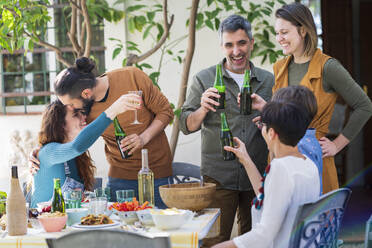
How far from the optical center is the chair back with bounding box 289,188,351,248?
1.98m

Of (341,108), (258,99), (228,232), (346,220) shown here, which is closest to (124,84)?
(258,99)

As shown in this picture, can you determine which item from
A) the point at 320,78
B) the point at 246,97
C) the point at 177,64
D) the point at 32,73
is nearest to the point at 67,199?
the point at 246,97

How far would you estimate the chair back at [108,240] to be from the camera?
5.65 feet

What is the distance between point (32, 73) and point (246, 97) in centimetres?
291

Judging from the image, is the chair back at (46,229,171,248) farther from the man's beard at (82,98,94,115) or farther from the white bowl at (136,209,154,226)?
the man's beard at (82,98,94,115)

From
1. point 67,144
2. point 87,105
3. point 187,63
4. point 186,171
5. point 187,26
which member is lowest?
point 186,171

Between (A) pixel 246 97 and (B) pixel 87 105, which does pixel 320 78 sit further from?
(B) pixel 87 105

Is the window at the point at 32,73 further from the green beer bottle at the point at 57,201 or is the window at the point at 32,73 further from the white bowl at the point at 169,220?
the white bowl at the point at 169,220

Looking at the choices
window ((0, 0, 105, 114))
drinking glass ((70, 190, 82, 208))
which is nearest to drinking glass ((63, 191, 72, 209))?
drinking glass ((70, 190, 82, 208))

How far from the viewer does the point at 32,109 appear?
5312 mm

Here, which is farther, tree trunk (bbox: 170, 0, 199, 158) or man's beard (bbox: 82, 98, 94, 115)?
tree trunk (bbox: 170, 0, 199, 158)

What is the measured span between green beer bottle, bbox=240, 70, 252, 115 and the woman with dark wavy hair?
55 cm

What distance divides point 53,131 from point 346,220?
3638 mm

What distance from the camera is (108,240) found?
1760 mm
